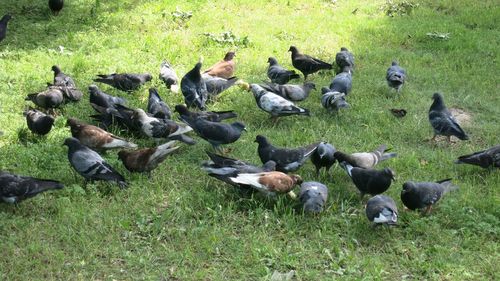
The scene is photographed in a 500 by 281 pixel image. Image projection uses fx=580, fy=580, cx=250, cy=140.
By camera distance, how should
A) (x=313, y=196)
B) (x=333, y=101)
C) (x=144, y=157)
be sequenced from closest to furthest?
(x=313, y=196)
(x=144, y=157)
(x=333, y=101)

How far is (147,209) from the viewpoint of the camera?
641 centimetres

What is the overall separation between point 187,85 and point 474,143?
14.4ft

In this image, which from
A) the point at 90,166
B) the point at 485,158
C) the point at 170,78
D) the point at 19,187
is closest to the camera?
the point at 19,187

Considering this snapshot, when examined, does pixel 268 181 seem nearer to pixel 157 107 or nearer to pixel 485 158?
Result: pixel 157 107

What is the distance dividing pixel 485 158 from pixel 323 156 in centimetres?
206

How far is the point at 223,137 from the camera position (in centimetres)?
755

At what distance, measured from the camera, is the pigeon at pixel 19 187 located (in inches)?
241

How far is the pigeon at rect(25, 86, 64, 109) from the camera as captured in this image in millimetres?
8500

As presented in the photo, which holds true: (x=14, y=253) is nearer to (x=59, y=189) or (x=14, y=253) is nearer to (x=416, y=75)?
(x=59, y=189)

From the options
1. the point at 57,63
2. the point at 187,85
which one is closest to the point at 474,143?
the point at 187,85

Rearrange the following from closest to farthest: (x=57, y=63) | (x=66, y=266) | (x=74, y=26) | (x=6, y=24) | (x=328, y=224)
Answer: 1. (x=66, y=266)
2. (x=328, y=224)
3. (x=57, y=63)
4. (x=6, y=24)
5. (x=74, y=26)

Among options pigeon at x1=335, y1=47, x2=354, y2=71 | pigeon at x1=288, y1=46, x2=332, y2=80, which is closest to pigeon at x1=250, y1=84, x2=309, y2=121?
pigeon at x1=288, y1=46, x2=332, y2=80

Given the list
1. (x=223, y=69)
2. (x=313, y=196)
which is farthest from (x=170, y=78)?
(x=313, y=196)

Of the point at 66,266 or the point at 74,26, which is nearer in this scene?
the point at 66,266
